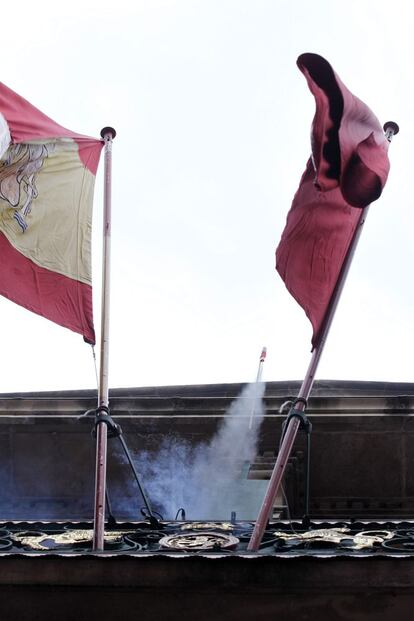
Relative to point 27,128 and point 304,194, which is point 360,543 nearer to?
point 304,194

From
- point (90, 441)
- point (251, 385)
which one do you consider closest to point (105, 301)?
point (90, 441)

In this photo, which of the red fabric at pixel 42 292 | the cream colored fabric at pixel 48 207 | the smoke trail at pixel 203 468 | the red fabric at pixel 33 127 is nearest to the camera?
the red fabric at pixel 42 292

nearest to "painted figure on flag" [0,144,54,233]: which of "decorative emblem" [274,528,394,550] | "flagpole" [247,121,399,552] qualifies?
"flagpole" [247,121,399,552]

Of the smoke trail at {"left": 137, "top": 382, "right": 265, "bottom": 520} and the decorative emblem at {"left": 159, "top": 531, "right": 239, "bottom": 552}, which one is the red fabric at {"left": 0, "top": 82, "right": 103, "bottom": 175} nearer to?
the smoke trail at {"left": 137, "top": 382, "right": 265, "bottom": 520}

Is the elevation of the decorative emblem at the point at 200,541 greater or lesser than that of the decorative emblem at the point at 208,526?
lesser

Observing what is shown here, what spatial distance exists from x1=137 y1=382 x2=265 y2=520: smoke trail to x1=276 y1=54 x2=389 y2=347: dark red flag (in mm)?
4471

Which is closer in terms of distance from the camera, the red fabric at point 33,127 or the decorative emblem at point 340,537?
the decorative emblem at point 340,537

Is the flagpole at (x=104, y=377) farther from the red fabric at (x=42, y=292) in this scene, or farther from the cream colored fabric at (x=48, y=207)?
the red fabric at (x=42, y=292)

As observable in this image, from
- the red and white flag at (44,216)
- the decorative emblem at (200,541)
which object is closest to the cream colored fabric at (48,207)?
the red and white flag at (44,216)

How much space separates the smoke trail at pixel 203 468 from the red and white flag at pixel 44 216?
12.6 feet

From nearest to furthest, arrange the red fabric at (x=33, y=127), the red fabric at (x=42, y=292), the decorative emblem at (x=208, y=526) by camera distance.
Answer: the decorative emblem at (x=208, y=526) → the red fabric at (x=42, y=292) → the red fabric at (x=33, y=127)

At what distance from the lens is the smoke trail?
52.9 feet

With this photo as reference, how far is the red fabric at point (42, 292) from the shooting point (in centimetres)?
1347

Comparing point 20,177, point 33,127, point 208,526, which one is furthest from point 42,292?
point 208,526
